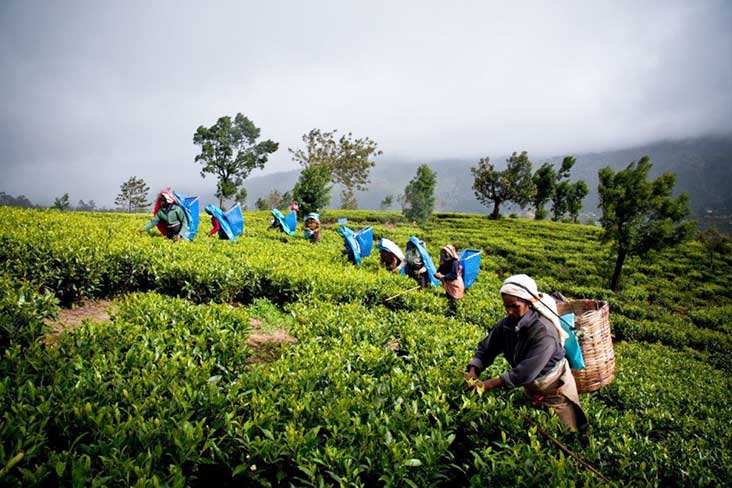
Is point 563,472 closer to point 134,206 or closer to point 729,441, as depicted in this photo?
point 729,441

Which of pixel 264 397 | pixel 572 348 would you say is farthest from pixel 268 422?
pixel 572 348

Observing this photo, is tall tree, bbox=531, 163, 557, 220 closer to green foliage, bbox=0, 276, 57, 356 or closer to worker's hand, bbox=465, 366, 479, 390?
worker's hand, bbox=465, 366, 479, 390

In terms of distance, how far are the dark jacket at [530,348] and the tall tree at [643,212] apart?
1458 centimetres

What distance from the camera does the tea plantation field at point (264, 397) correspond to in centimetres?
201

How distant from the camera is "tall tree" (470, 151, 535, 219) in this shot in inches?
1545

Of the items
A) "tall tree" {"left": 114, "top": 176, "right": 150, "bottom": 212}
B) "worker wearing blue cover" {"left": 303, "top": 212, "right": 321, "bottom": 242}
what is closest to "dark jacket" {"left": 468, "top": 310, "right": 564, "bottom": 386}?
"worker wearing blue cover" {"left": 303, "top": 212, "right": 321, "bottom": 242}

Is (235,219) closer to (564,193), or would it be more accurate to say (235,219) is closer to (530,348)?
(530,348)

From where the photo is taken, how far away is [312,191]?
79.7ft

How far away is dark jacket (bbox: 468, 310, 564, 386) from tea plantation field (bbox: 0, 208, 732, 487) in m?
0.31

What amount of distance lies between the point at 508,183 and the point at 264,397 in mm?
42157

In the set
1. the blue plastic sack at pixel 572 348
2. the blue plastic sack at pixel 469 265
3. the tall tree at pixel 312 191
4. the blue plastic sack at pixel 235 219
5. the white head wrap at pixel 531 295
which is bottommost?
the blue plastic sack at pixel 469 265

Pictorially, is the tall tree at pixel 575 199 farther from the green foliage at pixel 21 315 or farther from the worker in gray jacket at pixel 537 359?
the green foliage at pixel 21 315

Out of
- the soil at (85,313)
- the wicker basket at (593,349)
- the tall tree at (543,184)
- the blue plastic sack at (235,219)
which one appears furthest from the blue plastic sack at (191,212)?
the tall tree at (543,184)

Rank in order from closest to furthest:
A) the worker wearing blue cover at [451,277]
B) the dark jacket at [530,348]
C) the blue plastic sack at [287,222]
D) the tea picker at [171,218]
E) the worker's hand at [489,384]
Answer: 1. the dark jacket at [530,348]
2. the worker's hand at [489,384]
3. the worker wearing blue cover at [451,277]
4. the tea picker at [171,218]
5. the blue plastic sack at [287,222]
